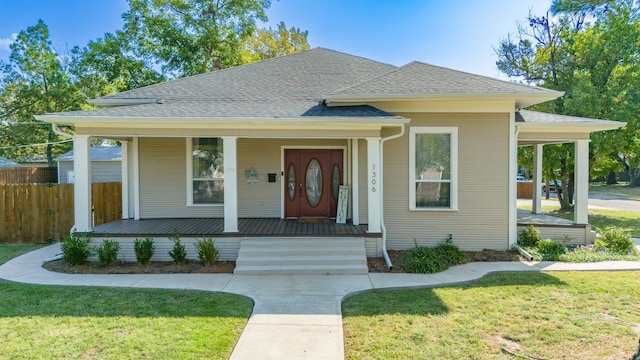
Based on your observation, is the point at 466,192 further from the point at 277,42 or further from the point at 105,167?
the point at 277,42

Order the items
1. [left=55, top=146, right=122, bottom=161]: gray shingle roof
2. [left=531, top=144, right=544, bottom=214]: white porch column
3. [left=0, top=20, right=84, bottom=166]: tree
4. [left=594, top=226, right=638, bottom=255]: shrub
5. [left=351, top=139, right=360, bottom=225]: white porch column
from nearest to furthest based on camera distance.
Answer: [left=594, top=226, right=638, bottom=255]: shrub
[left=351, top=139, right=360, bottom=225]: white porch column
[left=531, top=144, right=544, bottom=214]: white porch column
[left=55, top=146, right=122, bottom=161]: gray shingle roof
[left=0, top=20, right=84, bottom=166]: tree

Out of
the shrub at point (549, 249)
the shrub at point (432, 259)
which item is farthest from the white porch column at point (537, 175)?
the shrub at point (432, 259)

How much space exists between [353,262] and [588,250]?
18.4 feet

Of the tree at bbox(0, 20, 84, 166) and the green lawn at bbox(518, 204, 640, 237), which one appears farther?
the tree at bbox(0, 20, 84, 166)

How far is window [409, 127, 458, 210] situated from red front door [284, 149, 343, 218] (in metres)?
2.16

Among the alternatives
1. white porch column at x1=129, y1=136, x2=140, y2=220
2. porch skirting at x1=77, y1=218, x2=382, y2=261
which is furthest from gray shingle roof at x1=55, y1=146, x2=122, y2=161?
porch skirting at x1=77, y1=218, x2=382, y2=261

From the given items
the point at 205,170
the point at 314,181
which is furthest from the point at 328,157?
the point at 205,170

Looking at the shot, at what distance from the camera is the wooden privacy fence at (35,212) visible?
9.30 metres

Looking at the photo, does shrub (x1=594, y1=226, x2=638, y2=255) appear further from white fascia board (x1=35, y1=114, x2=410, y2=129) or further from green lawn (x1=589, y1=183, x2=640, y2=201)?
green lawn (x1=589, y1=183, x2=640, y2=201)

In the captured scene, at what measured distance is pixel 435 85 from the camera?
783 centimetres

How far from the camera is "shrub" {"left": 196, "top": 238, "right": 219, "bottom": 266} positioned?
7.02 meters

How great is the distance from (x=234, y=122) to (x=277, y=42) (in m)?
21.5

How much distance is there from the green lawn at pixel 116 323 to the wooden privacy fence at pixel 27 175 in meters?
14.8

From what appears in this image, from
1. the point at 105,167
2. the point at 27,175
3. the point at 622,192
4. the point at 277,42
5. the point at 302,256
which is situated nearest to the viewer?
the point at 302,256
